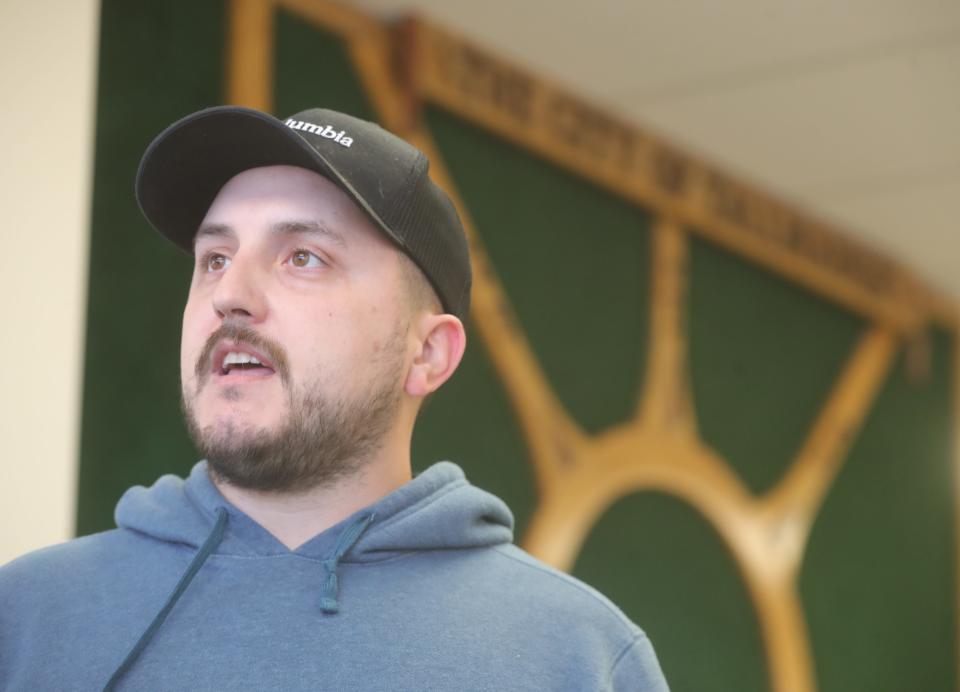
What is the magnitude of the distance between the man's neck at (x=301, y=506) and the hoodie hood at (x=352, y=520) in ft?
0.04

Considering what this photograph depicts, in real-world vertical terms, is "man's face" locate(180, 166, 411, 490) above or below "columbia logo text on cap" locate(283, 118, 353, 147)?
below

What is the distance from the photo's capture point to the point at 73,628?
4.64 ft

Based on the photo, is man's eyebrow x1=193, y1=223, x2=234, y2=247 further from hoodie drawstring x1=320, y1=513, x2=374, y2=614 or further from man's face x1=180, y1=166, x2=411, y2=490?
hoodie drawstring x1=320, y1=513, x2=374, y2=614

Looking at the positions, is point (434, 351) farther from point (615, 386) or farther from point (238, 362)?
point (615, 386)

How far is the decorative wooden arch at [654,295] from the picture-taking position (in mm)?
3693

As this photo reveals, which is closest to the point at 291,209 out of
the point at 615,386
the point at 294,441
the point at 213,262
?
the point at 213,262

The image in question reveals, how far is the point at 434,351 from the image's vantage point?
1.68 m

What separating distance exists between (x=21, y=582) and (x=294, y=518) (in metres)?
0.30

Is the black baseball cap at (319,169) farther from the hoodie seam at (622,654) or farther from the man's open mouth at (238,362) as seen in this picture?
the hoodie seam at (622,654)

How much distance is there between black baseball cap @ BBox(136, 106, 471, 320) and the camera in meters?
1.51

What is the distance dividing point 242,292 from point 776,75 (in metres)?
2.83

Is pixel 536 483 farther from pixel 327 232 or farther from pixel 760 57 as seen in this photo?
pixel 327 232

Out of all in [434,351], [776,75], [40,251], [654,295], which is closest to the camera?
[434,351]

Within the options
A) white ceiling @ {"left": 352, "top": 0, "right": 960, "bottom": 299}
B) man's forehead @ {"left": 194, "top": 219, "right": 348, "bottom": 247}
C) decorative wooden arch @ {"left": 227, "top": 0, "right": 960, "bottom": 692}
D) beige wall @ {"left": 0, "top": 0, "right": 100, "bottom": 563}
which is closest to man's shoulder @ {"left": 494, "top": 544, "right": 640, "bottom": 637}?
man's forehead @ {"left": 194, "top": 219, "right": 348, "bottom": 247}
